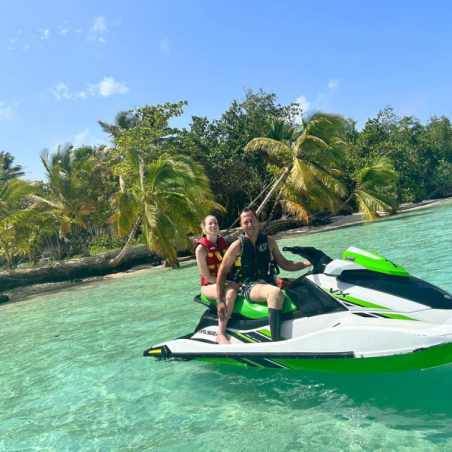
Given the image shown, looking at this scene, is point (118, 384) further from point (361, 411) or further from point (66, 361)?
point (361, 411)

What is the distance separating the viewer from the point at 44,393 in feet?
13.8

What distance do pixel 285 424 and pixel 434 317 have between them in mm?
1251

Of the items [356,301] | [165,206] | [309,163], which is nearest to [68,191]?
[165,206]

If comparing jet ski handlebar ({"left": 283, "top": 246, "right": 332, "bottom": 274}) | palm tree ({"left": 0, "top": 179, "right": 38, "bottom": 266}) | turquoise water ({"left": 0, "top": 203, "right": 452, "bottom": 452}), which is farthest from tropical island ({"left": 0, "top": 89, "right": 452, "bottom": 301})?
jet ski handlebar ({"left": 283, "top": 246, "right": 332, "bottom": 274})

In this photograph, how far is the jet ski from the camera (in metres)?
2.77

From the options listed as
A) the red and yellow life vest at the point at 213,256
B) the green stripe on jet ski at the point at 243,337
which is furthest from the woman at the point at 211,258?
the green stripe on jet ski at the point at 243,337

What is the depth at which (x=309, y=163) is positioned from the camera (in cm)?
2100

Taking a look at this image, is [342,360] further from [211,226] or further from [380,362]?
[211,226]

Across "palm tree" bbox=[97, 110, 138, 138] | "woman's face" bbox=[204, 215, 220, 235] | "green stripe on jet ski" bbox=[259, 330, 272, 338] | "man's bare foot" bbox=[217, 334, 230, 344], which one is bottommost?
"man's bare foot" bbox=[217, 334, 230, 344]

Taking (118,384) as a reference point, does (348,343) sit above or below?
above

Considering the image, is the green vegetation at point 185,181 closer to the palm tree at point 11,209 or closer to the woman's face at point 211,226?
the palm tree at point 11,209

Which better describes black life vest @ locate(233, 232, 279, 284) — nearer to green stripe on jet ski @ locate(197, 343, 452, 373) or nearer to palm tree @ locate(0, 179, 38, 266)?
green stripe on jet ski @ locate(197, 343, 452, 373)

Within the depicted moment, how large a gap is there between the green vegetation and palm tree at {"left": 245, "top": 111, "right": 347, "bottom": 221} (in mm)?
60

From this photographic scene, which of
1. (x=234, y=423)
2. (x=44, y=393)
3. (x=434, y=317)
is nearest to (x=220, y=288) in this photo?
(x=234, y=423)
